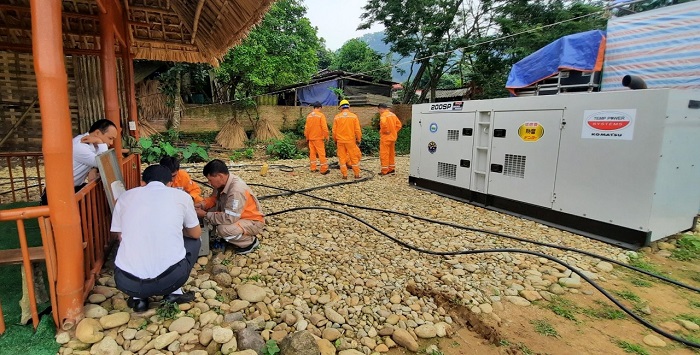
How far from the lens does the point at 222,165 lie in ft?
12.0

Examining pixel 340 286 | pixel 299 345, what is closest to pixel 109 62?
pixel 340 286

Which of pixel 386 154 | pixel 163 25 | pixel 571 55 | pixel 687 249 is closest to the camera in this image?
pixel 687 249

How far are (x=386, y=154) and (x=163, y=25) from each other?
504cm

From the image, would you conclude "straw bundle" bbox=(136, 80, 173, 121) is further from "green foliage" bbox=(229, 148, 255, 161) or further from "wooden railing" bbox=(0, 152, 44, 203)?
"wooden railing" bbox=(0, 152, 44, 203)

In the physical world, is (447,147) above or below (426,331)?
above

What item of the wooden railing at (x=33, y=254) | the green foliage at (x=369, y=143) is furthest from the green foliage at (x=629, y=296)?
the green foliage at (x=369, y=143)

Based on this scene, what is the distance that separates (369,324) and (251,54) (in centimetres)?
1109

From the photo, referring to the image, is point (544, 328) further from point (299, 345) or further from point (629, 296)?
point (299, 345)

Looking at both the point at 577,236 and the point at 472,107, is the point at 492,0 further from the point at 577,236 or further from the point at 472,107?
the point at 577,236

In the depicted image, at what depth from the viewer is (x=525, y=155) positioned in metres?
5.04

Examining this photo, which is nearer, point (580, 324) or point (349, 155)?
point (580, 324)

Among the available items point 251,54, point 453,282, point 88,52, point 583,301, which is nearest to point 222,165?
point 453,282

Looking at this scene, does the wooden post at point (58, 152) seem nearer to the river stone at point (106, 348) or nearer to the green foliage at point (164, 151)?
the river stone at point (106, 348)

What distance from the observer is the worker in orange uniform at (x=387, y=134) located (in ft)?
25.6
